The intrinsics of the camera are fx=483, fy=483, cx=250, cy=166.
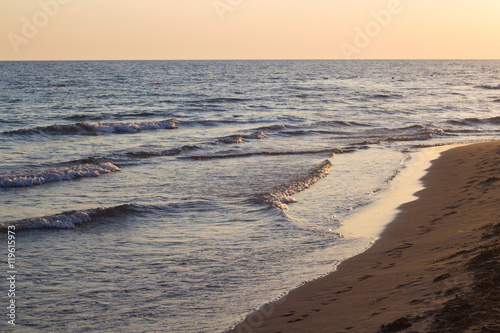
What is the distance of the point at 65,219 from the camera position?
999cm

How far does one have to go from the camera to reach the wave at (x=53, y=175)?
13.7 m

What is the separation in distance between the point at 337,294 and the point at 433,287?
125 centimetres

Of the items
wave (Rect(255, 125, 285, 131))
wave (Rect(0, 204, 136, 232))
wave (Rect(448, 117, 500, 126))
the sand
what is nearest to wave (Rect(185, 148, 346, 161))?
wave (Rect(255, 125, 285, 131))

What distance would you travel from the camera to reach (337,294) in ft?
19.9

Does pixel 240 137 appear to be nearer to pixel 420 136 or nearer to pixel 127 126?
pixel 127 126

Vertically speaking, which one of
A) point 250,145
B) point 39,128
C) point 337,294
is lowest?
point 337,294

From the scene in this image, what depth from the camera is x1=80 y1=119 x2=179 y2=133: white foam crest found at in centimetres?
2662

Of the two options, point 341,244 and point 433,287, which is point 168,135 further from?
point 433,287

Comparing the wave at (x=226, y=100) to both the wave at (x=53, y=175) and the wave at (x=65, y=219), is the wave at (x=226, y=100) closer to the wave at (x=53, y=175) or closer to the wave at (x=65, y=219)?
the wave at (x=53, y=175)

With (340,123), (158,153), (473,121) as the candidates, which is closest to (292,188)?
(158,153)

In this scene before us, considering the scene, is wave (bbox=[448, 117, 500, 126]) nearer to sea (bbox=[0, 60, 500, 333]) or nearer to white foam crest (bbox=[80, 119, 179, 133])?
A: sea (bbox=[0, 60, 500, 333])

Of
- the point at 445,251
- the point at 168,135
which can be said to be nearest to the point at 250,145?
the point at 168,135

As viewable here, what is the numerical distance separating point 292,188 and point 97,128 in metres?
16.9

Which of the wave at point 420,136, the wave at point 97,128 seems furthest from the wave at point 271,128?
the wave at point 420,136
